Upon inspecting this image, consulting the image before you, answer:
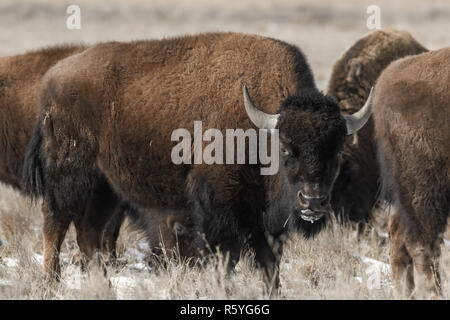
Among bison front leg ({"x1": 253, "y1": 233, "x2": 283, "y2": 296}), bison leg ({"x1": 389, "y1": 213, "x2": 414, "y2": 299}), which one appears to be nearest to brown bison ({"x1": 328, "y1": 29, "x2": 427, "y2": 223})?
bison leg ({"x1": 389, "y1": 213, "x2": 414, "y2": 299})

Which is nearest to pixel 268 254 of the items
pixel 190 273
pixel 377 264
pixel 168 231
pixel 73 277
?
pixel 190 273

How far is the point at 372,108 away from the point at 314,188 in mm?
1378

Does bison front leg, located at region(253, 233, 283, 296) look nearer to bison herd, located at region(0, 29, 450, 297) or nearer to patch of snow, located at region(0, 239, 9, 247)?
bison herd, located at region(0, 29, 450, 297)

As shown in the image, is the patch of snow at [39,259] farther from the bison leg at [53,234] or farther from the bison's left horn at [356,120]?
the bison's left horn at [356,120]

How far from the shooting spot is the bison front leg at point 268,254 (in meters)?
6.18

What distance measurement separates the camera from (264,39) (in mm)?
6688

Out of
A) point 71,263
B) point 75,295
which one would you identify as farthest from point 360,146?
point 75,295

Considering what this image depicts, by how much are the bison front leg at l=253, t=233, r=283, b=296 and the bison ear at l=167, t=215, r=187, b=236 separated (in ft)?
3.40

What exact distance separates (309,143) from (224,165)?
34.5 inches

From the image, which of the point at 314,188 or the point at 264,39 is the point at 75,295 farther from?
the point at 264,39

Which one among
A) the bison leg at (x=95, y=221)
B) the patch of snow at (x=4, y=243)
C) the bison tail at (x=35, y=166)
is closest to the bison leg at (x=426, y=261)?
the bison leg at (x=95, y=221)

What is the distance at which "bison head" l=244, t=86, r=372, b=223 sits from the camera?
560 cm

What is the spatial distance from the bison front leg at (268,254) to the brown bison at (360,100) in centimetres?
244

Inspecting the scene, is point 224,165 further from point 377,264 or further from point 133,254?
point 133,254
